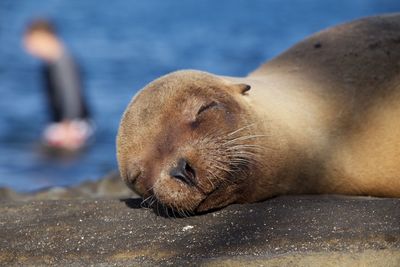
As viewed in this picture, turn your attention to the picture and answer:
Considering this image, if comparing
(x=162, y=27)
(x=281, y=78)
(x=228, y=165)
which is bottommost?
(x=228, y=165)

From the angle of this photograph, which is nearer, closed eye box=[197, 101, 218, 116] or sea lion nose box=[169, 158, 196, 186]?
sea lion nose box=[169, 158, 196, 186]

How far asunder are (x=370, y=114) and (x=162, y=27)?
20299mm

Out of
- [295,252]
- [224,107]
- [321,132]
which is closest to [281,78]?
[321,132]

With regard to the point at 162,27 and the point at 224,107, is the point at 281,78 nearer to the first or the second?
the point at 224,107

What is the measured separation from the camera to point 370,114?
484 cm

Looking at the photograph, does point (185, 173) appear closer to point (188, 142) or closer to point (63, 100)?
point (188, 142)

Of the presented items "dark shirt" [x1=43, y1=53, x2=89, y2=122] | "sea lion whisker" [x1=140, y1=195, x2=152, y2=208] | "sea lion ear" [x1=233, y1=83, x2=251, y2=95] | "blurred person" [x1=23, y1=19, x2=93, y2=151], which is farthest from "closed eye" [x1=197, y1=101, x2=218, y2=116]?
"dark shirt" [x1=43, y1=53, x2=89, y2=122]

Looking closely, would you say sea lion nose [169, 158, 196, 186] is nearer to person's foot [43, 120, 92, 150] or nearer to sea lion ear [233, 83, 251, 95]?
sea lion ear [233, 83, 251, 95]

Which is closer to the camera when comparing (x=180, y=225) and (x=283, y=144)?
(x=180, y=225)

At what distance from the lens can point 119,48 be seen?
2134cm

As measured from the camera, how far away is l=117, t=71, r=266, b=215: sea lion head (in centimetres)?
423

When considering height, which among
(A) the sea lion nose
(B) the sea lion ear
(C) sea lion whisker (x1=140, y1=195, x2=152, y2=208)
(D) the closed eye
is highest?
(B) the sea lion ear

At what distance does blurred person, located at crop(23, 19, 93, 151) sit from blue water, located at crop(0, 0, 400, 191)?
249mm

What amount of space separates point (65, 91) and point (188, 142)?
7.75 meters
